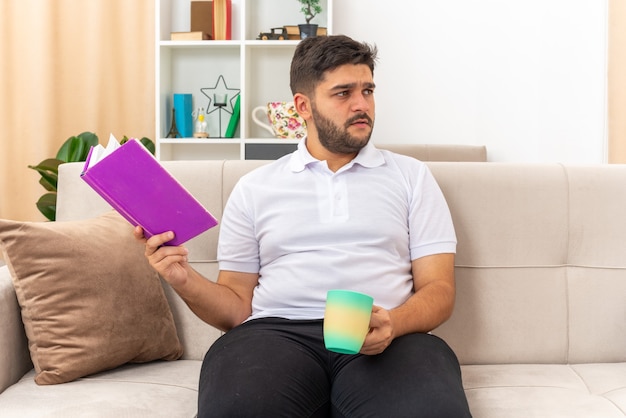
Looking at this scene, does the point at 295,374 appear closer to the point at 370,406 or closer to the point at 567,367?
the point at 370,406

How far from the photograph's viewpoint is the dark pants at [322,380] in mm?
1325

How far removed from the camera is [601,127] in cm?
400

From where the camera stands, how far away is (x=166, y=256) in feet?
4.95

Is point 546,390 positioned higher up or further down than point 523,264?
further down

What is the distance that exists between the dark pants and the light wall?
272cm

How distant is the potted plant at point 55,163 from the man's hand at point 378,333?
2.23 metres

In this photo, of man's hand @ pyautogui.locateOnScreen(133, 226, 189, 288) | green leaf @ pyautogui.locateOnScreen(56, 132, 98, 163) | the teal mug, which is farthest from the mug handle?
the teal mug

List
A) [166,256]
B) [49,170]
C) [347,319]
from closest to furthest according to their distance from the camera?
[347,319] < [166,256] < [49,170]

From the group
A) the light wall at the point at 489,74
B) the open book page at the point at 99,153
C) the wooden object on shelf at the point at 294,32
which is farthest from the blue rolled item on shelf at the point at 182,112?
the open book page at the point at 99,153

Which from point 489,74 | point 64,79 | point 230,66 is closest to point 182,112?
point 230,66

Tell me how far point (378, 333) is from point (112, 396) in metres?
0.55

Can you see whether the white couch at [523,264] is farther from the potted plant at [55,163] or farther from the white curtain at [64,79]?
the white curtain at [64,79]

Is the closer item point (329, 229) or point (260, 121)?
point (329, 229)

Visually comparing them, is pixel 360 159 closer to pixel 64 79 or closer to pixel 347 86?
pixel 347 86
